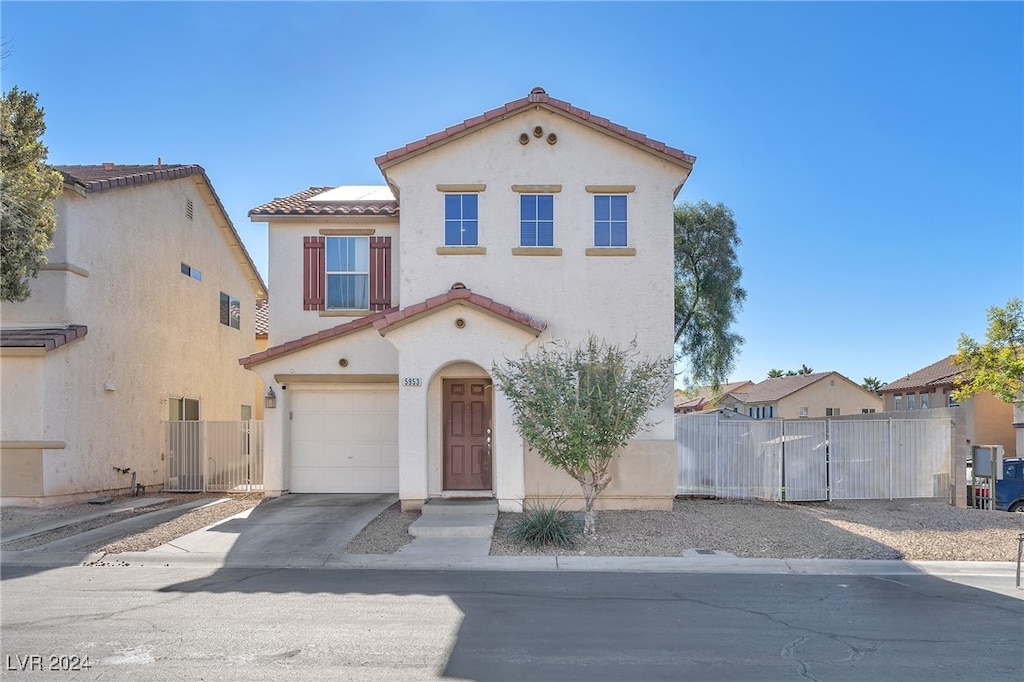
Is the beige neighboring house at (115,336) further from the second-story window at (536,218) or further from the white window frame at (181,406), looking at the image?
the second-story window at (536,218)

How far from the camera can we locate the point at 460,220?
567 inches

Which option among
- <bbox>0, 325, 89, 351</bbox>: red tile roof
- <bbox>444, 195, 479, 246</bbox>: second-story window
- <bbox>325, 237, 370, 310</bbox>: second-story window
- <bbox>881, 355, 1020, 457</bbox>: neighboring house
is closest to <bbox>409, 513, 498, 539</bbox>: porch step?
<bbox>444, 195, 479, 246</bbox>: second-story window

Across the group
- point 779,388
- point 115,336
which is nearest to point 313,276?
point 115,336

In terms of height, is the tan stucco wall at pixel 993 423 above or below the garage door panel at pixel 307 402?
below

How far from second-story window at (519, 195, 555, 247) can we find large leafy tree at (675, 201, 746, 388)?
12.4 m

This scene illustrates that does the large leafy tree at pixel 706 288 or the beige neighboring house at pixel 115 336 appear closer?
the beige neighboring house at pixel 115 336

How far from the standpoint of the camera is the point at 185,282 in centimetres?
2041

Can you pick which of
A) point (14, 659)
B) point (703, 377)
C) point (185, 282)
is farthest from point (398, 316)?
point (703, 377)

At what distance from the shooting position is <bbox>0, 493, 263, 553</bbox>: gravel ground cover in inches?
445

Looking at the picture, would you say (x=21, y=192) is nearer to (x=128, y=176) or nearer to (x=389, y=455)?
(x=128, y=176)

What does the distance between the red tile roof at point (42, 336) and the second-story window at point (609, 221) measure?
442 inches

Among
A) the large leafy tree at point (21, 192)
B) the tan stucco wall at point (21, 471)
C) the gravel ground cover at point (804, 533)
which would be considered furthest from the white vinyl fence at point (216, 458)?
the gravel ground cover at point (804, 533)

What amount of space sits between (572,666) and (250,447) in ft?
42.4

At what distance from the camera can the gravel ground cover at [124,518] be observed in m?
11.3
